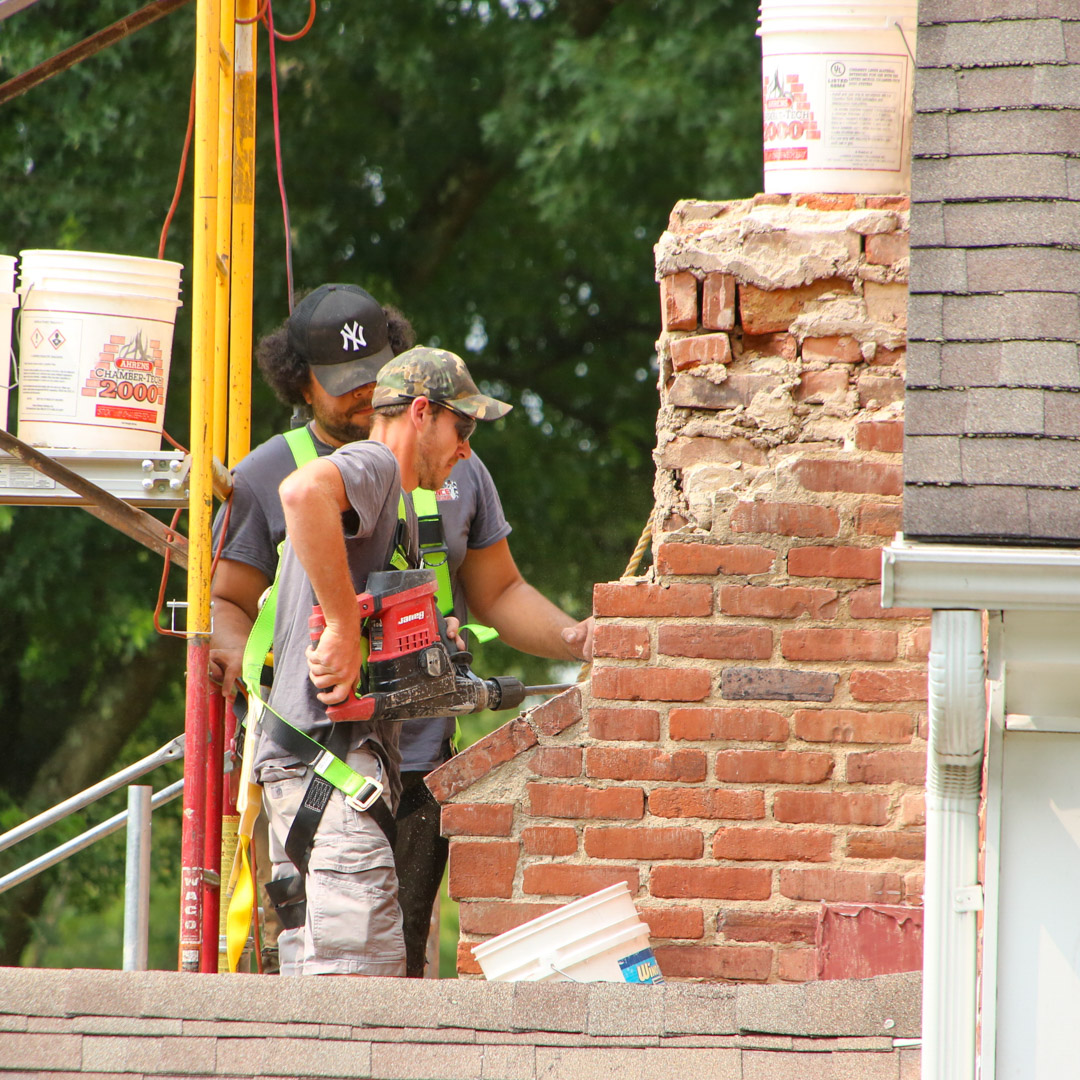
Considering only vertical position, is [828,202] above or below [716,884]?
above

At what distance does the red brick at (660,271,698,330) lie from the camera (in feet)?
10.4

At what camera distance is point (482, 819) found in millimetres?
3066

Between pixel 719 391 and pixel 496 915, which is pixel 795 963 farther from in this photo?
pixel 719 391

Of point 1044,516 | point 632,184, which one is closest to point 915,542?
point 1044,516

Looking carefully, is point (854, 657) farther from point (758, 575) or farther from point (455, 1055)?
point (455, 1055)

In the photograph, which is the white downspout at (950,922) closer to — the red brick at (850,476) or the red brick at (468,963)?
the red brick at (850,476)

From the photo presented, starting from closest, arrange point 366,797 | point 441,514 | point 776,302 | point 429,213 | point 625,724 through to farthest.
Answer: point 366,797 → point 625,724 → point 776,302 → point 441,514 → point 429,213

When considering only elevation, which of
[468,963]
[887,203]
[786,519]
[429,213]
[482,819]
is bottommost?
[468,963]

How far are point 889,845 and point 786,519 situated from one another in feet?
2.29

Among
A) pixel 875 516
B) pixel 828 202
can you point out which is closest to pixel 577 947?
Answer: pixel 875 516

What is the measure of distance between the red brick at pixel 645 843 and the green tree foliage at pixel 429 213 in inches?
226

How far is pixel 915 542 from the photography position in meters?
2.15

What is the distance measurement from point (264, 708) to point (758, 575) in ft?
3.54

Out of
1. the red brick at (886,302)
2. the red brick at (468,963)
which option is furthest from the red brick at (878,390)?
the red brick at (468,963)
